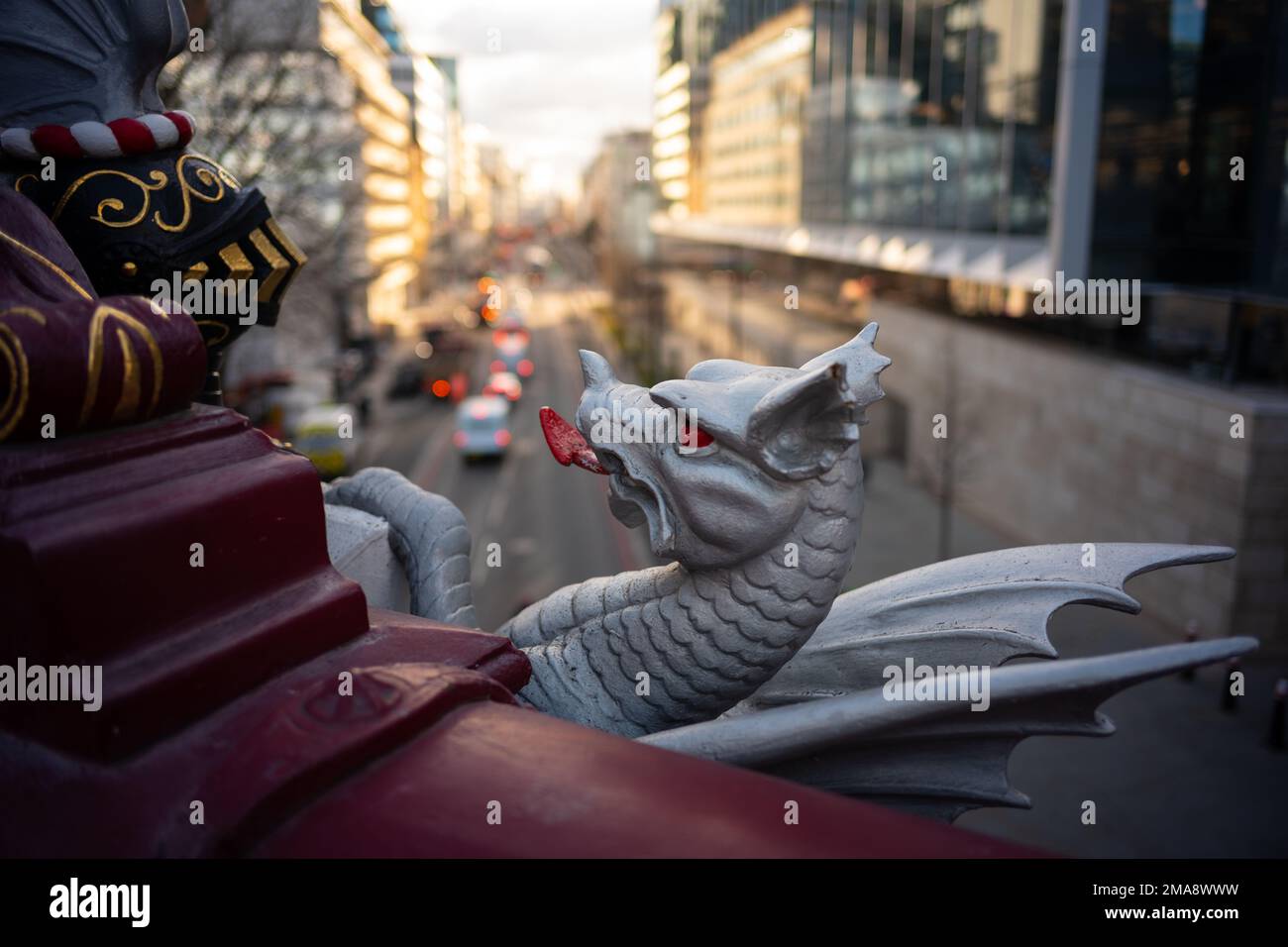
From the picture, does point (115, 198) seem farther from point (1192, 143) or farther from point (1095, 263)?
point (1192, 143)

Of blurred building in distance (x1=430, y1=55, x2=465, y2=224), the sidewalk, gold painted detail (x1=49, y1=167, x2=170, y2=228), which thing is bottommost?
the sidewalk

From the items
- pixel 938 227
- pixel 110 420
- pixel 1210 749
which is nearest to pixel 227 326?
A: pixel 110 420

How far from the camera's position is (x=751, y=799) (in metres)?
2.14

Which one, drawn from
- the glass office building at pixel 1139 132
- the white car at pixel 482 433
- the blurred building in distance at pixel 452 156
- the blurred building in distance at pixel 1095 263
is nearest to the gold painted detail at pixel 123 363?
the blurred building in distance at pixel 1095 263

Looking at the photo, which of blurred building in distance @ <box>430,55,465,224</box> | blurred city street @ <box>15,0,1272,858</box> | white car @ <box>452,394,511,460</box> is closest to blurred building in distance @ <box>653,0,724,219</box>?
blurred city street @ <box>15,0,1272,858</box>

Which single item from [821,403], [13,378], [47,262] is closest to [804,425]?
[821,403]

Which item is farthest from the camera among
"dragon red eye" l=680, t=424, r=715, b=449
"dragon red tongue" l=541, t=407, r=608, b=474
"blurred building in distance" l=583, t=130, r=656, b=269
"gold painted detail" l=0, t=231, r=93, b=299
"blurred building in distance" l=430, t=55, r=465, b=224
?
"blurred building in distance" l=430, t=55, r=465, b=224

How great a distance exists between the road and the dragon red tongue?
550 cm

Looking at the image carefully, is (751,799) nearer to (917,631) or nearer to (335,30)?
(917,631)

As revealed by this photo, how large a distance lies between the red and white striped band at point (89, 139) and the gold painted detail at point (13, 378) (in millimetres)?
1472

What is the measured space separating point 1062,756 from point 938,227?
12615mm

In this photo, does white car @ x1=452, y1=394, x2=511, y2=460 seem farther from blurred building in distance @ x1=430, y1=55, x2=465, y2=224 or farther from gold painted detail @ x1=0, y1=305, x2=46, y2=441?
blurred building in distance @ x1=430, y1=55, x2=465, y2=224

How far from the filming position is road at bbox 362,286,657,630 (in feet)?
55.4
